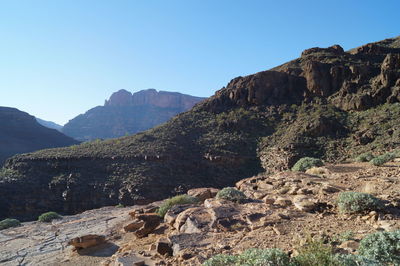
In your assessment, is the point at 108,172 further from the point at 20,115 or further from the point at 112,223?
the point at 20,115

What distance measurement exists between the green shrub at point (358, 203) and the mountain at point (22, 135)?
70708 mm

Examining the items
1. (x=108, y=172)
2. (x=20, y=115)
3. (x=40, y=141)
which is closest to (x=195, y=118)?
(x=108, y=172)

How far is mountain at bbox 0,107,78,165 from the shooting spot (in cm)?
6734

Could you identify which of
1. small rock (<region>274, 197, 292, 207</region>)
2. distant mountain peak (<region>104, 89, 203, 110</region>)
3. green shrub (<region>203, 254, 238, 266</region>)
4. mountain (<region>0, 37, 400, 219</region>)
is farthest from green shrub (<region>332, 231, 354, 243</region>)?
distant mountain peak (<region>104, 89, 203, 110</region>)

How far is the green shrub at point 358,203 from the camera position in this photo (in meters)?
5.70

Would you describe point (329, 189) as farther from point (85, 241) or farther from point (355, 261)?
point (85, 241)

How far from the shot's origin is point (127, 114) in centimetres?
15662

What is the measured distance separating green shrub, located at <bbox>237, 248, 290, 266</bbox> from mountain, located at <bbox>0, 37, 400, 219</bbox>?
842 inches

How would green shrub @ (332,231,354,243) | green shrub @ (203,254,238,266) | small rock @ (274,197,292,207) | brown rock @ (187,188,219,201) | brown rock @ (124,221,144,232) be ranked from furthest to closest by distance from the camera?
1. brown rock @ (187,188,219,201)
2. brown rock @ (124,221,144,232)
3. small rock @ (274,197,292,207)
4. green shrub @ (332,231,354,243)
5. green shrub @ (203,254,238,266)

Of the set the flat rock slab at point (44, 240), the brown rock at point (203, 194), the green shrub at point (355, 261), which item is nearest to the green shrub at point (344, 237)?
the green shrub at point (355, 261)

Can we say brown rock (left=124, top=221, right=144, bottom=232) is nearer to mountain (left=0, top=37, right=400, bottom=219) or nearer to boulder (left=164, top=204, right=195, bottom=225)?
boulder (left=164, top=204, right=195, bottom=225)

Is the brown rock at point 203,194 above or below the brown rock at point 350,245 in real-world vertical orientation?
below

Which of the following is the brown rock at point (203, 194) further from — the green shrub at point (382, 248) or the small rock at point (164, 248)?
the green shrub at point (382, 248)

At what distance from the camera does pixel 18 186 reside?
29.8 metres
